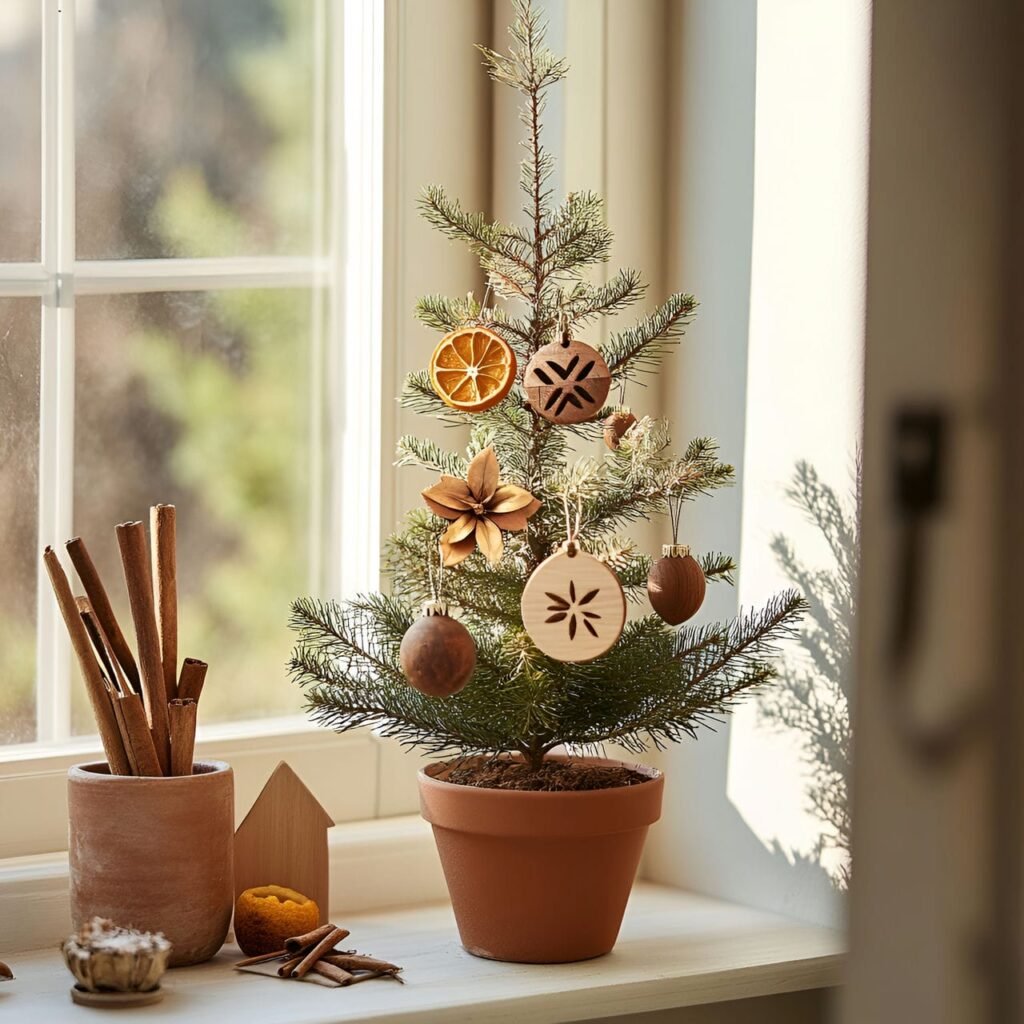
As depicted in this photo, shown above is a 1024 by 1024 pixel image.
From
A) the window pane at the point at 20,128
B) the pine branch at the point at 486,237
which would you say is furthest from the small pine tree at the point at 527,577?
the window pane at the point at 20,128

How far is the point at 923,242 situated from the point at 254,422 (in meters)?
1.02

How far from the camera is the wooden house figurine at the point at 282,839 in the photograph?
3.17 ft

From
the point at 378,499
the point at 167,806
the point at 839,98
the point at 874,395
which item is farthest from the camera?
the point at 378,499

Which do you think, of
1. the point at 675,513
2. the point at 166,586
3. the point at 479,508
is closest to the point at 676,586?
the point at 479,508

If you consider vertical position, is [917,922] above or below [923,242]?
below

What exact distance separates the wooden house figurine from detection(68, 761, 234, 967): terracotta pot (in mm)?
79

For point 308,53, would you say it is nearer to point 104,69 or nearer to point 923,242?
point 104,69

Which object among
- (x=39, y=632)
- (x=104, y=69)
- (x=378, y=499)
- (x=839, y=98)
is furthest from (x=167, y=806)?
(x=839, y=98)

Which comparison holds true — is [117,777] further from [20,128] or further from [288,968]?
[20,128]

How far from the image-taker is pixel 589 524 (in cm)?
93

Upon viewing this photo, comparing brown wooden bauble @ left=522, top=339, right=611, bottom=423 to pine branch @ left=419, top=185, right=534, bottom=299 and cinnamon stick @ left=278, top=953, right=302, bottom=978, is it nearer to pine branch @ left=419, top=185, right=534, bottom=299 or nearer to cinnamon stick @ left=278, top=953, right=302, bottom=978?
pine branch @ left=419, top=185, right=534, bottom=299

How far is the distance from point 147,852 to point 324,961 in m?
0.14

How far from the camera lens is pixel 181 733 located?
35.2 inches

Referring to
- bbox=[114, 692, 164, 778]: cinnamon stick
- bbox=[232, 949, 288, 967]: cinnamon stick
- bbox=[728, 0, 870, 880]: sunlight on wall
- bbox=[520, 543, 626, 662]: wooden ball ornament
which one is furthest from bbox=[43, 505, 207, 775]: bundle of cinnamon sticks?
bbox=[728, 0, 870, 880]: sunlight on wall
